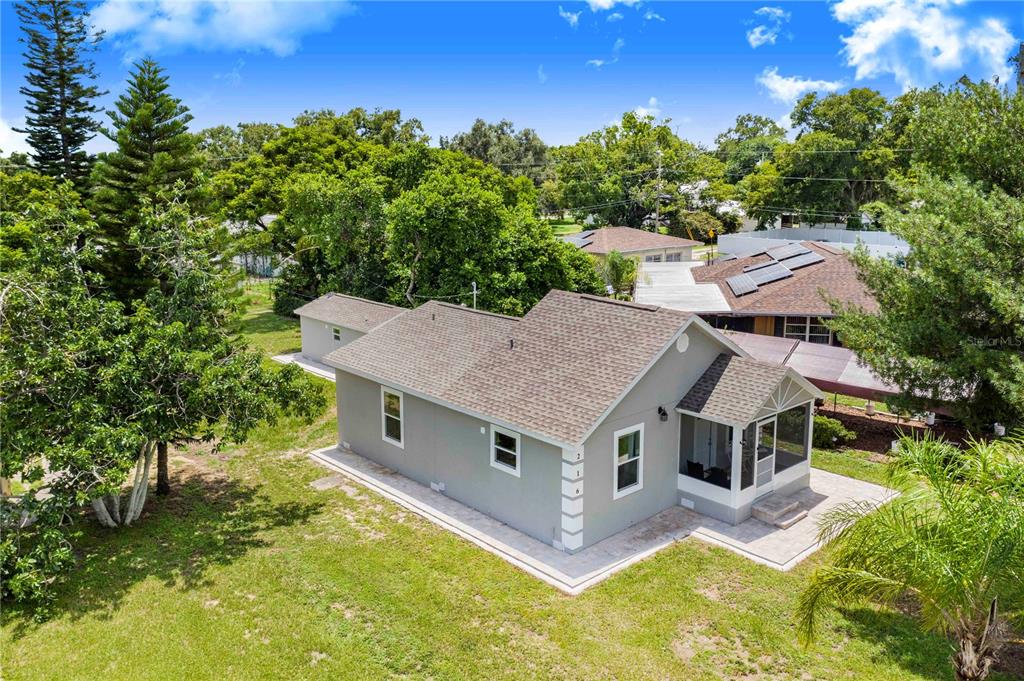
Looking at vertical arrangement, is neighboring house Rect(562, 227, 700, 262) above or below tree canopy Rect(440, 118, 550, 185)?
below

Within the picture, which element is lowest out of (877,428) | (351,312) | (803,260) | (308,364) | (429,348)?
(877,428)

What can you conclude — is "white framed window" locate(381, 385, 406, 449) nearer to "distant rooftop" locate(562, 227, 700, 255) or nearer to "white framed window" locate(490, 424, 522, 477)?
"white framed window" locate(490, 424, 522, 477)

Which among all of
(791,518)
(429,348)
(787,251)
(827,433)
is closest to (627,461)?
(791,518)

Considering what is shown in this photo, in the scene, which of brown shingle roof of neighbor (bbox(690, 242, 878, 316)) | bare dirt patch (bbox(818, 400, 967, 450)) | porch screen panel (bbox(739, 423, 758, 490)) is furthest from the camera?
brown shingle roof of neighbor (bbox(690, 242, 878, 316))

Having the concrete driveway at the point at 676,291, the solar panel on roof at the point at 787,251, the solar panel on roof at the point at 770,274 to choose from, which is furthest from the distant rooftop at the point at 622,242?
the solar panel on roof at the point at 770,274

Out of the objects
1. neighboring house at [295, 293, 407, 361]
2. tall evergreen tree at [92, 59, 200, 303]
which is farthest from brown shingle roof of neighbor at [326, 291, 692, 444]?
tall evergreen tree at [92, 59, 200, 303]

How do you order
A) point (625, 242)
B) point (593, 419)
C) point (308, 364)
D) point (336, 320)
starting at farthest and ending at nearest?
point (625, 242) → point (308, 364) → point (336, 320) → point (593, 419)

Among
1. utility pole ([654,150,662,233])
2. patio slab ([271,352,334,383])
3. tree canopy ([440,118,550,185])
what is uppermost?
tree canopy ([440,118,550,185])

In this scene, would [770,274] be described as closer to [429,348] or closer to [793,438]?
[793,438]
